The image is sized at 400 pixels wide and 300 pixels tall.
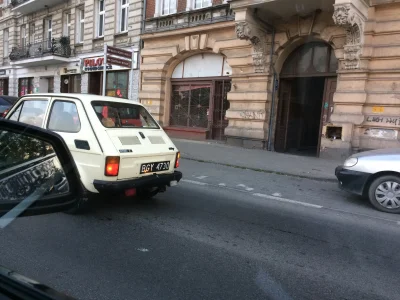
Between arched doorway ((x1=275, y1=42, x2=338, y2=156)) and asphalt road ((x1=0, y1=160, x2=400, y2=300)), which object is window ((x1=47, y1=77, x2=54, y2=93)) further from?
asphalt road ((x1=0, y1=160, x2=400, y2=300))

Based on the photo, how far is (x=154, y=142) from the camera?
5480 millimetres

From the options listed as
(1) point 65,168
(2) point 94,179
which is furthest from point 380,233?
(1) point 65,168

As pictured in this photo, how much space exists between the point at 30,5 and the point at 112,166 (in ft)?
79.2

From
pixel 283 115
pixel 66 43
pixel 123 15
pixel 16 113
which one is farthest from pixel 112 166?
pixel 66 43

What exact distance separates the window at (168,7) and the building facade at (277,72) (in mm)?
74

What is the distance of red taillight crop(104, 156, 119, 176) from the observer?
464 centimetres

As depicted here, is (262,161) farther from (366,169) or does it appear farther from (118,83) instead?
(118,83)

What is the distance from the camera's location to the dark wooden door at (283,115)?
1388 centimetres

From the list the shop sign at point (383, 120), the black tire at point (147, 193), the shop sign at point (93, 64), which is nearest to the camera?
the black tire at point (147, 193)

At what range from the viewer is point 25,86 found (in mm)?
26875

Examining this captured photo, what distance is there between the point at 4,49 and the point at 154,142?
29.5 metres

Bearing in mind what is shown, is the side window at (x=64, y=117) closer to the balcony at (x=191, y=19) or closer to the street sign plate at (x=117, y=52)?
the street sign plate at (x=117, y=52)

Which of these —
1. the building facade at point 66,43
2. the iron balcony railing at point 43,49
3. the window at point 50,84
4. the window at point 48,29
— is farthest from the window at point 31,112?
the window at point 48,29

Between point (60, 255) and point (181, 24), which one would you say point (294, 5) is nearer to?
point (181, 24)
